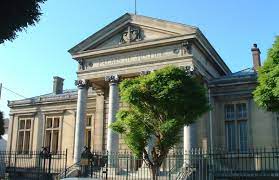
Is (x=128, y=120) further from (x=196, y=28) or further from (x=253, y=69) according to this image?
(x=253, y=69)

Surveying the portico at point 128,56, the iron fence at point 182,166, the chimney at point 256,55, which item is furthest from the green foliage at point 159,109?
the chimney at point 256,55

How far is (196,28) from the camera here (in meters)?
24.4

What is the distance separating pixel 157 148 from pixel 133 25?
36.6 ft

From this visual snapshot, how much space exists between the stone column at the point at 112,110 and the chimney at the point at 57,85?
40.4ft

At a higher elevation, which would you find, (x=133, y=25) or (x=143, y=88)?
(x=133, y=25)

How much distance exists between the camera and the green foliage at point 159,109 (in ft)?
57.9

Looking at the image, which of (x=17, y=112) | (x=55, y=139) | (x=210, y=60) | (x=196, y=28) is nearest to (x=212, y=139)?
(x=210, y=60)

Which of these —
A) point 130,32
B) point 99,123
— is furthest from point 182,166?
point 130,32

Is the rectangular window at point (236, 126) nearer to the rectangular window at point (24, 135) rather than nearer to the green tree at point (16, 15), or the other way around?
the rectangular window at point (24, 135)

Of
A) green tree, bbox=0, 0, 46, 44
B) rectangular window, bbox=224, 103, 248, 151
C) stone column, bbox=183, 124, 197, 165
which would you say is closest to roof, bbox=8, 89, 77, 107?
rectangular window, bbox=224, 103, 248, 151

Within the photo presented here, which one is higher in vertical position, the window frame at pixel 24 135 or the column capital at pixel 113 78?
the column capital at pixel 113 78

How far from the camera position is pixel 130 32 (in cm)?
2688

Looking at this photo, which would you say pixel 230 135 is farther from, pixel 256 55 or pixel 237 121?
pixel 256 55

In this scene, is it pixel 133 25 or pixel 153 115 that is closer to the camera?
pixel 153 115
